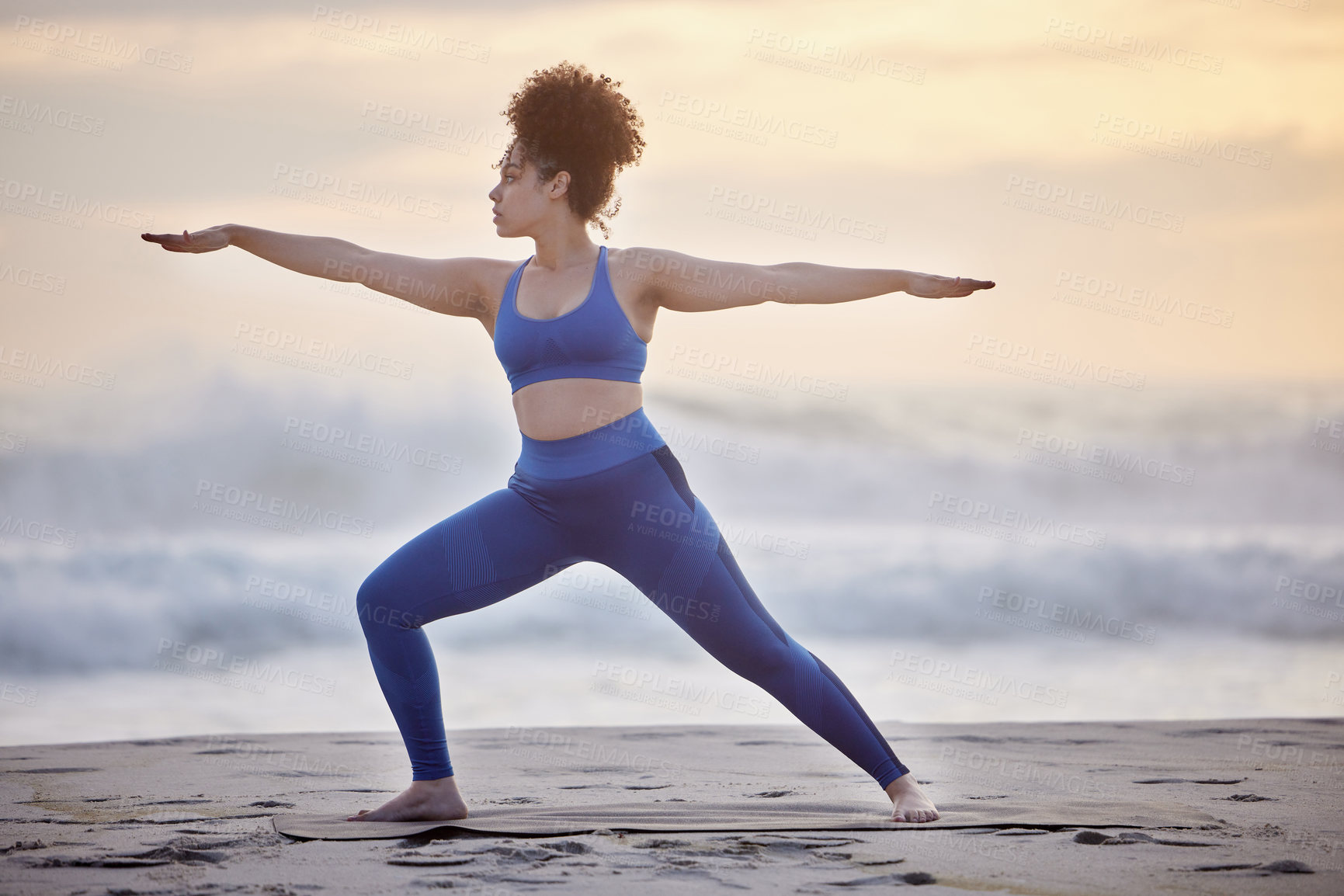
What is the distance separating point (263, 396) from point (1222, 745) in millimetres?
10874

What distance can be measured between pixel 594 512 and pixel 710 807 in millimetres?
1028

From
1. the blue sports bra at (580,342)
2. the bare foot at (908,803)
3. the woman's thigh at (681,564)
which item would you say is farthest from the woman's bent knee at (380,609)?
the bare foot at (908,803)

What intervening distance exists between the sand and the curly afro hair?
6.26ft

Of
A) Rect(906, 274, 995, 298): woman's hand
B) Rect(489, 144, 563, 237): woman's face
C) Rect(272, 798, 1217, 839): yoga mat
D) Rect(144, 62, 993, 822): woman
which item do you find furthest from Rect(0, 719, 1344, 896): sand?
Rect(489, 144, 563, 237): woman's face

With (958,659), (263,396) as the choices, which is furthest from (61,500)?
(958,659)

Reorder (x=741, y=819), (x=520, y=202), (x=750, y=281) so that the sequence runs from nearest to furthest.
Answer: (x=741, y=819)
(x=750, y=281)
(x=520, y=202)

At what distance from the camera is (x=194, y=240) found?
3604 mm

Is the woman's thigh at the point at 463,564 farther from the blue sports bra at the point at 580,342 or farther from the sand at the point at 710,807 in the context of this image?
the sand at the point at 710,807

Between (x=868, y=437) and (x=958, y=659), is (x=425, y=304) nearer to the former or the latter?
(x=958, y=659)

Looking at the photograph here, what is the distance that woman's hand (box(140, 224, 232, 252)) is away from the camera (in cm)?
357

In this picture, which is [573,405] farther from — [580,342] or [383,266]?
[383,266]

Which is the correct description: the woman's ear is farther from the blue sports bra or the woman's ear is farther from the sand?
the sand

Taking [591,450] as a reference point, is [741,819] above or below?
below

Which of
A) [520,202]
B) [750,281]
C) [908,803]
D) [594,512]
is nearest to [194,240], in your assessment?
[520,202]
